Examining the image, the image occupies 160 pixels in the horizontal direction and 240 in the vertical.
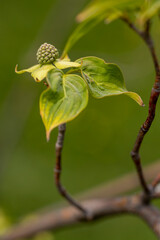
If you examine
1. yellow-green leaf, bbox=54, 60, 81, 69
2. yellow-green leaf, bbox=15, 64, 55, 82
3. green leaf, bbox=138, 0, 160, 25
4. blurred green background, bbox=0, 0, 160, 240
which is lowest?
blurred green background, bbox=0, 0, 160, 240

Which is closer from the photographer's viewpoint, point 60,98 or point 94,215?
point 60,98

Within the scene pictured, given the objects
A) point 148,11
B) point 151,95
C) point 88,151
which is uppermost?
point 148,11

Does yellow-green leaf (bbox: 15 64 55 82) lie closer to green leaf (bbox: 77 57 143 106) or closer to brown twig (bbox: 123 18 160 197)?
green leaf (bbox: 77 57 143 106)

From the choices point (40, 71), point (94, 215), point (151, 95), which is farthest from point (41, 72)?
point (94, 215)

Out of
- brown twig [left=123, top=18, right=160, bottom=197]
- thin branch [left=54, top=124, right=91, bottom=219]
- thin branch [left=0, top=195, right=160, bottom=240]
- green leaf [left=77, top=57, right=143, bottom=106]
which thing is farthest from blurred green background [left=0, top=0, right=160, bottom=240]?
green leaf [left=77, top=57, right=143, bottom=106]

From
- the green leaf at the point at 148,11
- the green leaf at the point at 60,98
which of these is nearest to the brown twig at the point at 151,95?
the green leaf at the point at 148,11

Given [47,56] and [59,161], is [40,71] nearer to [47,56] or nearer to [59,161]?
[47,56]
